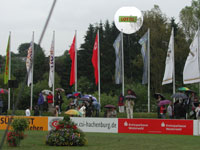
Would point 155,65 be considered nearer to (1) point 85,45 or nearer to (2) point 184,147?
(1) point 85,45

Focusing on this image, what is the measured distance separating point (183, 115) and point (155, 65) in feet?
93.0

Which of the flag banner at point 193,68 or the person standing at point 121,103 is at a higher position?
the flag banner at point 193,68

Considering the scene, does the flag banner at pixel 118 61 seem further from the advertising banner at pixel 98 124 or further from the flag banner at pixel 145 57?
the advertising banner at pixel 98 124

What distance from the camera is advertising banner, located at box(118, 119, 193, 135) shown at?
80.3 ft

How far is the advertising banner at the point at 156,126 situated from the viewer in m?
24.5

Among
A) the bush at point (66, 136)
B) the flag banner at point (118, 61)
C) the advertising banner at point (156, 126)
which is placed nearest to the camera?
the bush at point (66, 136)

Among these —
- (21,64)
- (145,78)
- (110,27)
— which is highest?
(110,27)

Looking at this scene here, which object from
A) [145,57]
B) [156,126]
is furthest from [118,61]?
[156,126]

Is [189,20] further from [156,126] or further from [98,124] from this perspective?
[98,124]

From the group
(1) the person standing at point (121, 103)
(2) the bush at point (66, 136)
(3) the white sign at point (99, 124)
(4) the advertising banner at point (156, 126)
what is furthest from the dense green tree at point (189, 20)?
(2) the bush at point (66, 136)

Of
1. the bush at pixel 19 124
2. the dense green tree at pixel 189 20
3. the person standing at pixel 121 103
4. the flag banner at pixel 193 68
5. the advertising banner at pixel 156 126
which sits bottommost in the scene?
the advertising banner at pixel 156 126

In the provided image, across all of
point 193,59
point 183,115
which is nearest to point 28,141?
point 183,115

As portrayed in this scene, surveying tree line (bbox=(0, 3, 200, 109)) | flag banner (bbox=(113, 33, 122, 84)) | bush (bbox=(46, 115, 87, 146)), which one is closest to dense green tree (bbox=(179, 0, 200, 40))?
tree line (bbox=(0, 3, 200, 109))

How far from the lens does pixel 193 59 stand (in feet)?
104
